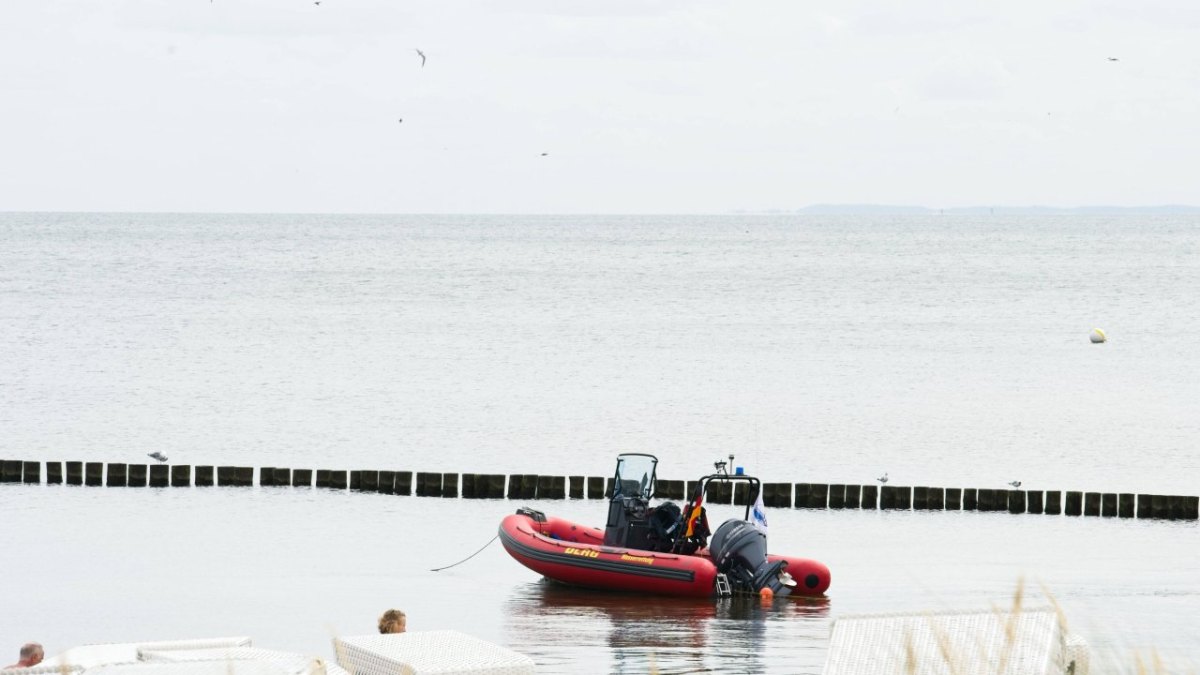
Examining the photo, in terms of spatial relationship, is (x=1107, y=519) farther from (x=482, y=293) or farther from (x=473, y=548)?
(x=482, y=293)

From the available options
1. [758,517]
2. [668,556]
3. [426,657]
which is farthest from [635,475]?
[426,657]

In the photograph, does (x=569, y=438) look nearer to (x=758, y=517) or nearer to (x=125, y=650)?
(x=758, y=517)

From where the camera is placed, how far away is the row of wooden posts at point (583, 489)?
1171 inches

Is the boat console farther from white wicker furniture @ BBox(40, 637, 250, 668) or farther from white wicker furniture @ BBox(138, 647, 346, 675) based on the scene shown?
white wicker furniture @ BBox(138, 647, 346, 675)

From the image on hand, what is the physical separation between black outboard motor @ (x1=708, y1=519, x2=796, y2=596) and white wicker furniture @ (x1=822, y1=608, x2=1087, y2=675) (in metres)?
11.9

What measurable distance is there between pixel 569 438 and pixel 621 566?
1846cm

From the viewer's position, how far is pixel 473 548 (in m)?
26.2

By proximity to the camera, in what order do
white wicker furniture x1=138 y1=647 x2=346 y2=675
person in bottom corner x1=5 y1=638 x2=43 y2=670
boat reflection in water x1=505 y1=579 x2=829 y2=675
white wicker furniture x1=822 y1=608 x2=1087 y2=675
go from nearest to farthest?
white wicker furniture x1=822 y1=608 x2=1087 y2=675
white wicker furniture x1=138 y1=647 x2=346 y2=675
person in bottom corner x1=5 y1=638 x2=43 y2=670
boat reflection in water x1=505 y1=579 x2=829 y2=675

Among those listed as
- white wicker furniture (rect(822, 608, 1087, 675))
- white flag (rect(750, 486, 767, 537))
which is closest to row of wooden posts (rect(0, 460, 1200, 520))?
white flag (rect(750, 486, 767, 537))

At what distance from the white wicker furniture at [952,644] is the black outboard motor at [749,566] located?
11903 millimetres

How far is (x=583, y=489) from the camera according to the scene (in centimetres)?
3073

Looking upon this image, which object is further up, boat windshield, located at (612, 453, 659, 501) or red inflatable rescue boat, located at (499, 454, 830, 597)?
boat windshield, located at (612, 453, 659, 501)

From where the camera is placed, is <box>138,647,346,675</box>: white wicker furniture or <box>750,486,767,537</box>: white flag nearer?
<box>138,647,346,675</box>: white wicker furniture

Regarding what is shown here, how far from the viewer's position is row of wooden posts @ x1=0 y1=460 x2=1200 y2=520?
2973 cm
